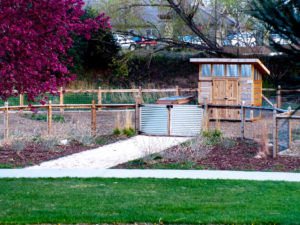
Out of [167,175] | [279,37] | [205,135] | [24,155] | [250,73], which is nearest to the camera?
[279,37]

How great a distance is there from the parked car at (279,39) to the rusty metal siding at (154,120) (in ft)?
45.1

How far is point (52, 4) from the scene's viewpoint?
25.7 feet

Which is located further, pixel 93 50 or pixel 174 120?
pixel 93 50

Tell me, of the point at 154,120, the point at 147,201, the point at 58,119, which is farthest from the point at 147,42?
the point at 147,201

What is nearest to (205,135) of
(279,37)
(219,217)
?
(219,217)

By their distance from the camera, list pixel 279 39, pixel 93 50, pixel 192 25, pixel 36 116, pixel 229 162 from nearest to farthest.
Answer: pixel 279 39, pixel 229 162, pixel 36 116, pixel 192 25, pixel 93 50

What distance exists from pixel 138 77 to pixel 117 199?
110 ft

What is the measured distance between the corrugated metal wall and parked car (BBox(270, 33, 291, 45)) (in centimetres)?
1329

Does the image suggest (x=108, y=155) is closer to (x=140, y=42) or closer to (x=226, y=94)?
(x=226, y=94)

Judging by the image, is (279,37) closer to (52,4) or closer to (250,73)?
(52,4)

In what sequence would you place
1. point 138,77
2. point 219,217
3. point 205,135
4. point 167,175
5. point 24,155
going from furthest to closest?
point 138,77
point 205,135
point 24,155
point 167,175
point 219,217

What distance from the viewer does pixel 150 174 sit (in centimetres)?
1024

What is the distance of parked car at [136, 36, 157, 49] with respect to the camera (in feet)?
107

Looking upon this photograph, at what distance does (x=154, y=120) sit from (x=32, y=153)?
219 inches
